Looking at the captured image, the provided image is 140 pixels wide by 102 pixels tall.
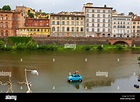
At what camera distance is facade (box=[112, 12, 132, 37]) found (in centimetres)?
1064

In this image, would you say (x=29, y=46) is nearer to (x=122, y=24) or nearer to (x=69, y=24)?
(x=69, y=24)

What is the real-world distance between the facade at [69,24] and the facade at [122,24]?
1.29m

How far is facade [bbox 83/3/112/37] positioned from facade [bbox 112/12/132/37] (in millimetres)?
172

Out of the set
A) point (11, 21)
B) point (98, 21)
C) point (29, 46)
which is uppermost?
point (98, 21)

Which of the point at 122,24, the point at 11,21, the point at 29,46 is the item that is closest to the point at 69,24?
the point at 122,24

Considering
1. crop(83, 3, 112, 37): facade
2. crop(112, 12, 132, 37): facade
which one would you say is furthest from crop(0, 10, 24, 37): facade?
crop(112, 12, 132, 37): facade

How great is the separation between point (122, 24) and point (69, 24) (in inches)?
85.3

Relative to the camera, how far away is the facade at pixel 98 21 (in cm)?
1050

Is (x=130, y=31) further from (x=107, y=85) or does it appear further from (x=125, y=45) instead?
(x=107, y=85)

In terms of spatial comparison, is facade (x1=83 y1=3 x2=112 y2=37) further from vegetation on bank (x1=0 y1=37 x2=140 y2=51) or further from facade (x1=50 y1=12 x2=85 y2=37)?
vegetation on bank (x1=0 y1=37 x2=140 y2=51)

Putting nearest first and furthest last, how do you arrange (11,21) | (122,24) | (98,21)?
(11,21), (122,24), (98,21)

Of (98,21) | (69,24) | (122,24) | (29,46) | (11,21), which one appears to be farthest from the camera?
(69,24)

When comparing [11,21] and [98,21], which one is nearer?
[11,21]

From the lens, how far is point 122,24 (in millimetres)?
10820
